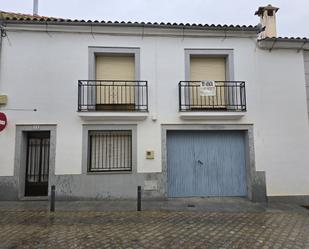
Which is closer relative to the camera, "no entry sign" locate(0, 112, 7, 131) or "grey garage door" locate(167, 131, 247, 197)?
"no entry sign" locate(0, 112, 7, 131)

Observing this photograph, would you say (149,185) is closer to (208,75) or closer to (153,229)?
(153,229)

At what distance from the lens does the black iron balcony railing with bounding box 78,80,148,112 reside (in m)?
8.04

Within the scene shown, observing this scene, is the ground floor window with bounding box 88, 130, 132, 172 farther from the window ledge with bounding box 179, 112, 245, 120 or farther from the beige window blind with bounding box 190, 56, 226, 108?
the beige window blind with bounding box 190, 56, 226, 108

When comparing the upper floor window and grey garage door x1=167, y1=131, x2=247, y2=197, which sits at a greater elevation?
the upper floor window

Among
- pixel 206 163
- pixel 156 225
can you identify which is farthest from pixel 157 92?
pixel 156 225

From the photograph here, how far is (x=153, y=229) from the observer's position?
537 centimetres

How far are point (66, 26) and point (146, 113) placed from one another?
12.9 ft

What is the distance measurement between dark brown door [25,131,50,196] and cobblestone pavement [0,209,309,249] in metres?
1.59

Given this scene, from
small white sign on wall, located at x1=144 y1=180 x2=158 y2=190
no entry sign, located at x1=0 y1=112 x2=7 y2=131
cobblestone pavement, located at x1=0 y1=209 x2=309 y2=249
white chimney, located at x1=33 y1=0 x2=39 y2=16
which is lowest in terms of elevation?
cobblestone pavement, located at x1=0 y1=209 x2=309 y2=249

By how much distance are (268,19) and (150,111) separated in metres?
5.86

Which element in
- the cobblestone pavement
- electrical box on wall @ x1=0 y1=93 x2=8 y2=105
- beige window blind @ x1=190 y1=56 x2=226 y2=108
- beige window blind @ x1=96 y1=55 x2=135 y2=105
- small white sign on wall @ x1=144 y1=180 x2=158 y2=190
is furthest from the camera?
beige window blind @ x1=190 y1=56 x2=226 y2=108

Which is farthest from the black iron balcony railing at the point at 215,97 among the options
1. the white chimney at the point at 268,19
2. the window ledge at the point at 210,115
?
the white chimney at the point at 268,19

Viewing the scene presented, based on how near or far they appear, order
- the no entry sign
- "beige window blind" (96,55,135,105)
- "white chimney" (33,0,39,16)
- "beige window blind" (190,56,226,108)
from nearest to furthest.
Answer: the no entry sign
"beige window blind" (96,55,135,105)
"beige window blind" (190,56,226,108)
"white chimney" (33,0,39,16)

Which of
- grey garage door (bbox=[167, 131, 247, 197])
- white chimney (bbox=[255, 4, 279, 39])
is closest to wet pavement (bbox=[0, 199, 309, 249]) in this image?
grey garage door (bbox=[167, 131, 247, 197])
